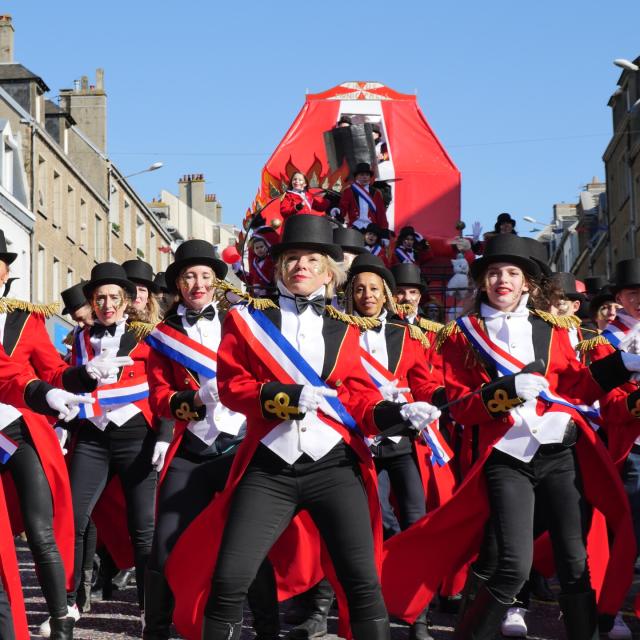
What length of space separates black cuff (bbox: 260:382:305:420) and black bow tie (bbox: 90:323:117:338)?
2775mm

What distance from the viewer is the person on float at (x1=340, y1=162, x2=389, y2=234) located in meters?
15.4

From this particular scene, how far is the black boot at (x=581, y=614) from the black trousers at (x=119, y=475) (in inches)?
99.8

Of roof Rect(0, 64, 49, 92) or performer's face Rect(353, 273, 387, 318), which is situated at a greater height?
roof Rect(0, 64, 49, 92)

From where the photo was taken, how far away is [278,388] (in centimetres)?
521

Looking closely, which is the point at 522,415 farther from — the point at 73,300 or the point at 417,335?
the point at 73,300

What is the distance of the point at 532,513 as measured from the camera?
18.8 feet

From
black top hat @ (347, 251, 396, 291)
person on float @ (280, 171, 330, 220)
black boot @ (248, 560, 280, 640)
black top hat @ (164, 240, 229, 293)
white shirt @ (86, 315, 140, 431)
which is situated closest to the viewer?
black boot @ (248, 560, 280, 640)

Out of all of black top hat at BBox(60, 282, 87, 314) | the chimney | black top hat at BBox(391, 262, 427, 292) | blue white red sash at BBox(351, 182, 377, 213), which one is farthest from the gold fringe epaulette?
the chimney

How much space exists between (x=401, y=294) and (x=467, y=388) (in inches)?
144

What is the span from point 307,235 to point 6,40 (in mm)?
33689

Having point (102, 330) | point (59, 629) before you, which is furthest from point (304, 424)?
point (102, 330)

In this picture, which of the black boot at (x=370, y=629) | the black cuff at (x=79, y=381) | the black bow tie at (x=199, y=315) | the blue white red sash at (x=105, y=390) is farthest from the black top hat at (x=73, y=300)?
the black boot at (x=370, y=629)

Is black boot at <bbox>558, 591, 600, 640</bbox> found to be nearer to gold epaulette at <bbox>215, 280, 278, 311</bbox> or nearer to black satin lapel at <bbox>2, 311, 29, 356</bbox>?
gold epaulette at <bbox>215, 280, 278, 311</bbox>

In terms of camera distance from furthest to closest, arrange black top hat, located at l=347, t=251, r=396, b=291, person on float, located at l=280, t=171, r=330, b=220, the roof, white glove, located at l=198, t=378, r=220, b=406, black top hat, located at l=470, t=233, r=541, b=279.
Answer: the roof < person on float, located at l=280, t=171, r=330, b=220 < black top hat, located at l=347, t=251, r=396, b=291 < white glove, located at l=198, t=378, r=220, b=406 < black top hat, located at l=470, t=233, r=541, b=279
